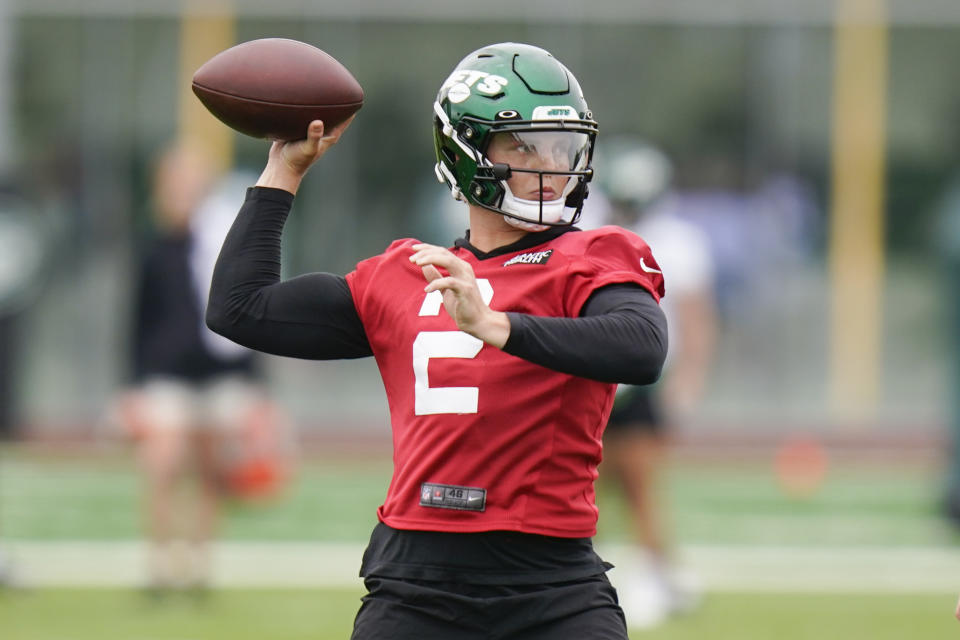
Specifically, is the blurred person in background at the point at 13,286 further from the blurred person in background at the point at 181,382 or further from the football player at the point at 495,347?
the football player at the point at 495,347

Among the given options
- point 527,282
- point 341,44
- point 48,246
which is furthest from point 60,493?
point 527,282

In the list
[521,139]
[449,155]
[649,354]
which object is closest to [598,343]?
[649,354]

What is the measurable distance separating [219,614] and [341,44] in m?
10.5

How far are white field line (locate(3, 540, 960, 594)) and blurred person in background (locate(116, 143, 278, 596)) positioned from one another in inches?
19.8

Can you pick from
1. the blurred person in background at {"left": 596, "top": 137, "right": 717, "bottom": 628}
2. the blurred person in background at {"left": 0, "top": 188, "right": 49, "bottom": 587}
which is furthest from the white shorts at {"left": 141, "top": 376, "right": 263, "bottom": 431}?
the blurred person in background at {"left": 596, "top": 137, "right": 717, "bottom": 628}

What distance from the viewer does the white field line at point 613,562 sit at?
8664mm

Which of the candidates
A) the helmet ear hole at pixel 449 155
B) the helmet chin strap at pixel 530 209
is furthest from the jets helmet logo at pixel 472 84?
the helmet chin strap at pixel 530 209

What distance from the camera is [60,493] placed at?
12.6 metres

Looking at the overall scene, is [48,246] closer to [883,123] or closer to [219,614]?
[883,123]

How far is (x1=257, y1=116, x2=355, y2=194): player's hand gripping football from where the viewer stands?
3.77 m

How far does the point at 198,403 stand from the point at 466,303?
5.31m

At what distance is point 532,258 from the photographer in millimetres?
3582

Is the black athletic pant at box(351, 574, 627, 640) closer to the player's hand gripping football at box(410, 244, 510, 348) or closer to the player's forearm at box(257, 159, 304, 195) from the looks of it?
the player's hand gripping football at box(410, 244, 510, 348)

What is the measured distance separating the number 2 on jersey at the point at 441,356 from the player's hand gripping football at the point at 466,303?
249 millimetres
